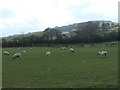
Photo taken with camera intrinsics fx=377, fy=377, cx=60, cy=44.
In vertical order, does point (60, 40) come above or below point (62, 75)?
above

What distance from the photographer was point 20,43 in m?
140

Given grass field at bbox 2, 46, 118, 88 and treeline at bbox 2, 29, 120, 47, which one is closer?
grass field at bbox 2, 46, 118, 88

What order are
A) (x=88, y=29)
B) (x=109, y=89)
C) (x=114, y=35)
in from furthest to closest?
(x=88, y=29)
(x=114, y=35)
(x=109, y=89)

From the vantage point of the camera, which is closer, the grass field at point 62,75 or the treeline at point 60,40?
the grass field at point 62,75

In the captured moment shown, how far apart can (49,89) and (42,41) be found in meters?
126

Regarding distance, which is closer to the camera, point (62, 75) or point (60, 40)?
point (62, 75)

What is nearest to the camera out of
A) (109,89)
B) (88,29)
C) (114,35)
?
(109,89)

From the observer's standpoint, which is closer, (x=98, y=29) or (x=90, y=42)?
(x=90, y=42)

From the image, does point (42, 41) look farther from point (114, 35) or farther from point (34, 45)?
point (114, 35)

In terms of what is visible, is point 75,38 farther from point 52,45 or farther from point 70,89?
point 70,89

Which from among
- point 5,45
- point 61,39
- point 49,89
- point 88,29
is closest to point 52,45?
point 61,39

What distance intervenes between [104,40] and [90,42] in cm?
519

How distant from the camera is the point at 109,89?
55.0ft

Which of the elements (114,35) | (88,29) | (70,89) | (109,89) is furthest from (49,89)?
(88,29)
